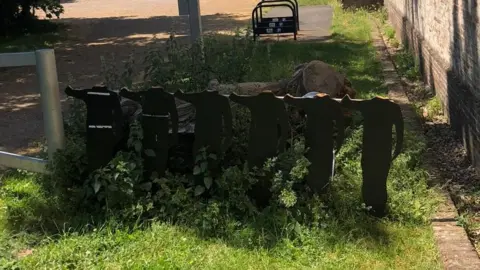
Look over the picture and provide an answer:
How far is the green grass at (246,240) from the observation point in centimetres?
399

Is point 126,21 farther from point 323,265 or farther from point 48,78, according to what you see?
point 323,265

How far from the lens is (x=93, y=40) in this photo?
1585cm

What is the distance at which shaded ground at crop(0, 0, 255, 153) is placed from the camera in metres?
8.05

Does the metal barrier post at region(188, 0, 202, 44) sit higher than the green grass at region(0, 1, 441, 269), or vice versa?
the metal barrier post at region(188, 0, 202, 44)

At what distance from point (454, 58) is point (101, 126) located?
4145 millimetres

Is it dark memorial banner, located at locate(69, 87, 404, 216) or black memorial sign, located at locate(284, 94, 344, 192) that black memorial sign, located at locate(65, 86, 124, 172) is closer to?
dark memorial banner, located at locate(69, 87, 404, 216)

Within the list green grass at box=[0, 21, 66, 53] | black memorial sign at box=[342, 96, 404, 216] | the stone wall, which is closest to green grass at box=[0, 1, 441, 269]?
black memorial sign at box=[342, 96, 404, 216]

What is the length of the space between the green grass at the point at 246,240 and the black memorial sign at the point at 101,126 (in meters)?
0.44

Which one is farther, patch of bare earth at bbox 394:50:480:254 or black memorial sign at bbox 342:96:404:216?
patch of bare earth at bbox 394:50:480:254

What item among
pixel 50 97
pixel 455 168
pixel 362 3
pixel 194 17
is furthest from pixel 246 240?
pixel 362 3

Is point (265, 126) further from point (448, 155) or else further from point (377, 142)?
point (448, 155)

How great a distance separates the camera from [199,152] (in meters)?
4.66

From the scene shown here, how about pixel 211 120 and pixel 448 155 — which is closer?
pixel 211 120

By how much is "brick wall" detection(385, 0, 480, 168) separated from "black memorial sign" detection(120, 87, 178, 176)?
101 inches
